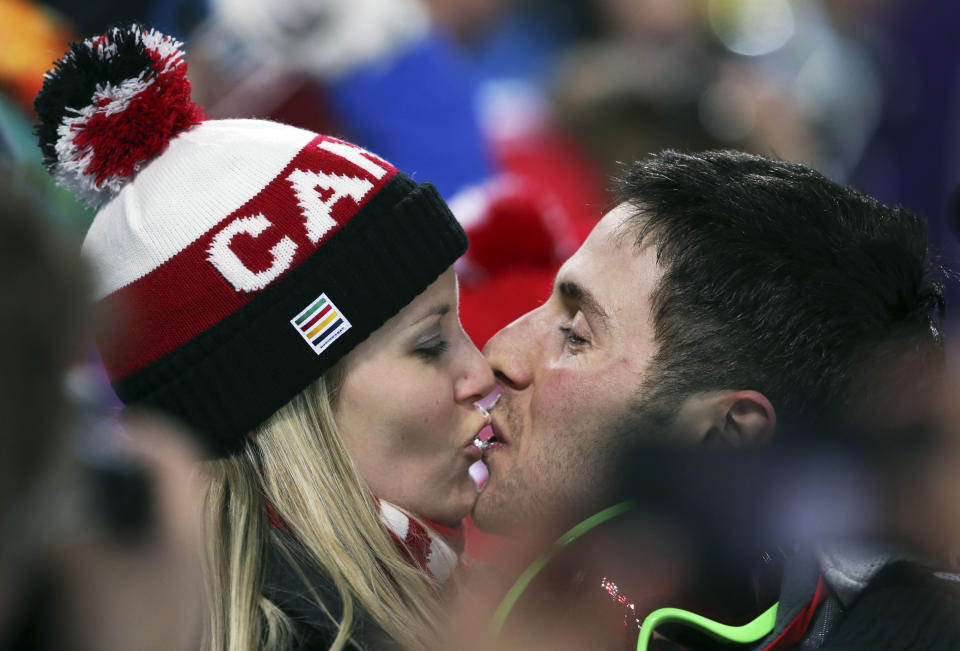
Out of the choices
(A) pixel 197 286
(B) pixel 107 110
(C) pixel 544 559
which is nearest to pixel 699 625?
(C) pixel 544 559

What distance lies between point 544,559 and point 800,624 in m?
0.49

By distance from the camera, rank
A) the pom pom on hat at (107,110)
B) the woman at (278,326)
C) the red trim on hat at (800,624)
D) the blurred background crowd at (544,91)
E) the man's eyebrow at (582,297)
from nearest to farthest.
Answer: the red trim on hat at (800,624) → the woman at (278,326) → the pom pom on hat at (107,110) → the man's eyebrow at (582,297) → the blurred background crowd at (544,91)

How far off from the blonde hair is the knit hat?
0.20 feet

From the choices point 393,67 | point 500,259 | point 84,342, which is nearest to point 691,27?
point 393,67

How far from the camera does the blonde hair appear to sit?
5.44 ft

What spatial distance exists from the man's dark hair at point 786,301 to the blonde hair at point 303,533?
22.3 inches

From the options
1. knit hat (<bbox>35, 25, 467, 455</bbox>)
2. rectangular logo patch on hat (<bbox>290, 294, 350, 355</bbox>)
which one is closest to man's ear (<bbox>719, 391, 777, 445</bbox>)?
knit hat (<bbox>35, 25, 467, 455</bbox>)

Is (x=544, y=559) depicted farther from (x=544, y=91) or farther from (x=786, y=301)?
(x=544, y=91)

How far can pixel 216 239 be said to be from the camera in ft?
5.93

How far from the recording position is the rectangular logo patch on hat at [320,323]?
1.83m

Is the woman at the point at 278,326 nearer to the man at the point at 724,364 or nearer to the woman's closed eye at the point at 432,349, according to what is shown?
the woman's closed eye at the point at 432,349

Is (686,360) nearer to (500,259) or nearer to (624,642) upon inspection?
(624,642)

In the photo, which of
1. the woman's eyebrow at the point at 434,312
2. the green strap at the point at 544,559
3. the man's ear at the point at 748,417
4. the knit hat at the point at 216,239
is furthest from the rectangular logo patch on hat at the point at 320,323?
the man's ear at the point at 748,417

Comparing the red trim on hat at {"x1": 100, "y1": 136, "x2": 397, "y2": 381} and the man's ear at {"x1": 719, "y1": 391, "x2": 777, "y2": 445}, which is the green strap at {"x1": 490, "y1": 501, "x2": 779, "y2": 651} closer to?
the man's ear at {"x1": 719, "y1": 391, "x2": 777, "y2": 445}
